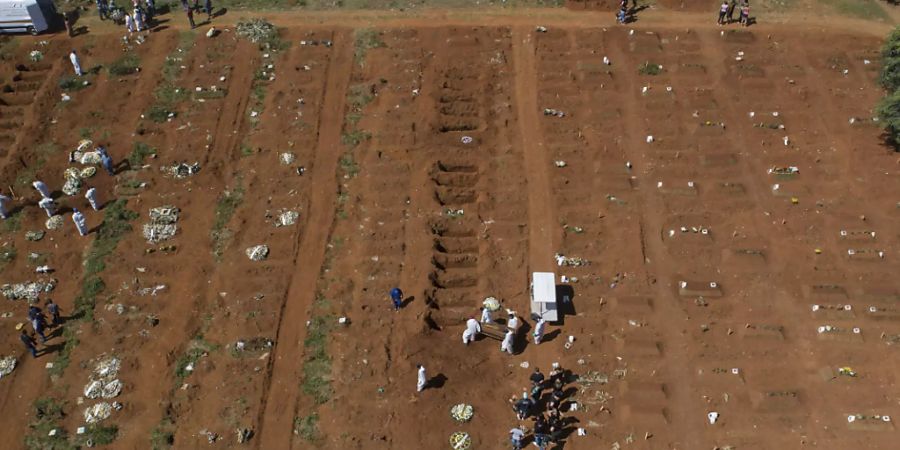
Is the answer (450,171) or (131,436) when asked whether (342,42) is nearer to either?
(450,171)

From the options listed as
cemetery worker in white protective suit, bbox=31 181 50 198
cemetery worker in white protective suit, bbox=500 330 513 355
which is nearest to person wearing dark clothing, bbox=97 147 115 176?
cemetery worker in white protective suit, bbox=31 181 50 198

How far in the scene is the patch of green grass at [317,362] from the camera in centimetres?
2191

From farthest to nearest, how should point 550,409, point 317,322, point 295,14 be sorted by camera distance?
1. point 295,14
2. point 317,322
3. point 550,409

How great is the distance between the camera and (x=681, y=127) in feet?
98.9

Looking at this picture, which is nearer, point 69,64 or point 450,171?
point 450,171

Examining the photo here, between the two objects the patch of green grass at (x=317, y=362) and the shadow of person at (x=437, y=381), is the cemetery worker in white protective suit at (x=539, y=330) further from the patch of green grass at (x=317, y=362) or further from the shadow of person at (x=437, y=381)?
the patch of green grass at (x=317, y=362)

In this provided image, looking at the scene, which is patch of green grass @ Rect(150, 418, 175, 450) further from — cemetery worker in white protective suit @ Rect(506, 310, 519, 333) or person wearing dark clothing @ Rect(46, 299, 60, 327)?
cemetery worker in white protective suit @ Rect(506, 310, 519, 333)

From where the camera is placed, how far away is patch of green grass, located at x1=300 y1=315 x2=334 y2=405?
21906 millimetres

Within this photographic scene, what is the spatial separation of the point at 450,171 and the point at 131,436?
1552cm

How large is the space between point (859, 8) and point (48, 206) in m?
40.7

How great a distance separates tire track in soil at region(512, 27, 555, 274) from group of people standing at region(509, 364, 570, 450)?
472 cm

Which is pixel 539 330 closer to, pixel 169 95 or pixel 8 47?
pixel 169 95

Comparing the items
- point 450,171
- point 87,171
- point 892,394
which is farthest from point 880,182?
point 87,171

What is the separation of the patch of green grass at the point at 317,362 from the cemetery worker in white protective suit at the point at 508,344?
5794mm
